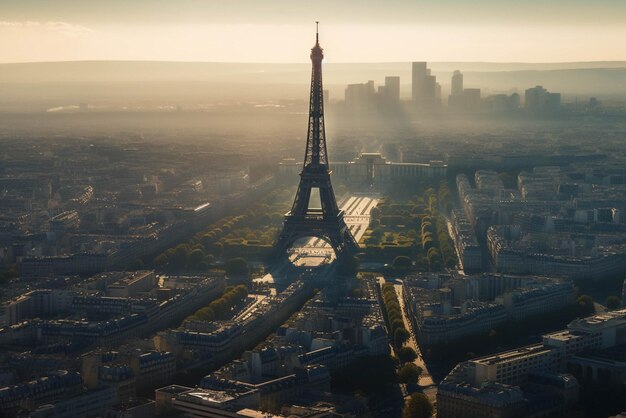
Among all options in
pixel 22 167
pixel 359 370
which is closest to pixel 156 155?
pixel 22 167

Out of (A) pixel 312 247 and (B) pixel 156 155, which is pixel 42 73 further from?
(A) pixel 312 247

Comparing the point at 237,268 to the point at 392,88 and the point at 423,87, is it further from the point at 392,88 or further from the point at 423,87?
the point at 423,87

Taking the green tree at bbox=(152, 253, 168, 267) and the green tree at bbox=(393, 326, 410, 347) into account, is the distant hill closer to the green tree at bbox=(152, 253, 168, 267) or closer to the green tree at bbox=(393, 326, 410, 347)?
the green tree at bbox=(152, 253, 168, 267)

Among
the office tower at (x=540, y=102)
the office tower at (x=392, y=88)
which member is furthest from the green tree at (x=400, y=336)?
the office tower at (x=540, y=102)

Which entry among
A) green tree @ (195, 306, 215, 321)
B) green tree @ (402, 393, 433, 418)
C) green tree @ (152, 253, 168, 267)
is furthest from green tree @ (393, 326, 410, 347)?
green tree @ (152, 253, 168, 267)

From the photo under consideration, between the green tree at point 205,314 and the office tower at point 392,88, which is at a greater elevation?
the office tower at point 392,88

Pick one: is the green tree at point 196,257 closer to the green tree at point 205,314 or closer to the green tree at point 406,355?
the green tree at point 205,314
